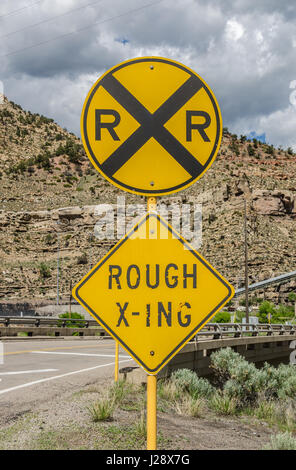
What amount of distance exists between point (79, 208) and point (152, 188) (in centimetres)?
7940

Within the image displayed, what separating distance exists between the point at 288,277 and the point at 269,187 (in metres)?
24.6

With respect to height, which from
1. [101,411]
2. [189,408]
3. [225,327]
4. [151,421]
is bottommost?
[189,408]

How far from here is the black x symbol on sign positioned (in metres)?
2.88

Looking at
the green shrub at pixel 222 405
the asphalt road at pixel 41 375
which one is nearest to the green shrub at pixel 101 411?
the asphalt road at pixel 41 375

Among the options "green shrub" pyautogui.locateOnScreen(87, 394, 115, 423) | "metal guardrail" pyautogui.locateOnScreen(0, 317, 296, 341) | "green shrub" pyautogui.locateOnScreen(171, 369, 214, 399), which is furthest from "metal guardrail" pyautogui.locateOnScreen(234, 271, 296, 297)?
"green shrub" pyautogui.locateOnScreen(87, 394, 115, 423)

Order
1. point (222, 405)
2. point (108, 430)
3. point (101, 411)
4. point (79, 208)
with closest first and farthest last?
1. point (108, 430)
2. point (101, 411)
3. point (222, 405)
4. point (79, 208)

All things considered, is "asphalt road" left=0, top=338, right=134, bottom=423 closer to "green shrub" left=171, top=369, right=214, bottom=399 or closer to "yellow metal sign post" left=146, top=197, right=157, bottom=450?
"green shrub" left=171, top=369, right=214, bottom=399

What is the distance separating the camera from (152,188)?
285 centimetres

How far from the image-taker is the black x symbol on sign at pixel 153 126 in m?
2.88

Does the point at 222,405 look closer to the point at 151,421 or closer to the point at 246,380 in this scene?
the point at 246,380

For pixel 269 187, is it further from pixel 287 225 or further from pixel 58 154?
pixel 58 154

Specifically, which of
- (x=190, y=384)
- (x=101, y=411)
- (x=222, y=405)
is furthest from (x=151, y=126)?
(x=222, y=405)

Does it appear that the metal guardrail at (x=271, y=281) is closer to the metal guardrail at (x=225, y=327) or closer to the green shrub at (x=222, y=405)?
the metal guardrail at (x=225, y=327)

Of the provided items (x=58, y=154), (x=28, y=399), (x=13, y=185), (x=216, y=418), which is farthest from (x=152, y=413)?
(x=58, y=154)
